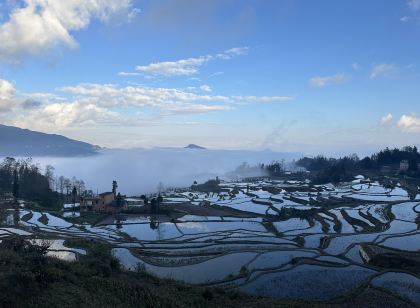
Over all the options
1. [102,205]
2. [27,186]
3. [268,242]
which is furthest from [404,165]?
[27,186]

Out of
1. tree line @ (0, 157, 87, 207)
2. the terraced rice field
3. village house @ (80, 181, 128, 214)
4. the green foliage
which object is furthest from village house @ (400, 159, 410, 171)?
the green foliage

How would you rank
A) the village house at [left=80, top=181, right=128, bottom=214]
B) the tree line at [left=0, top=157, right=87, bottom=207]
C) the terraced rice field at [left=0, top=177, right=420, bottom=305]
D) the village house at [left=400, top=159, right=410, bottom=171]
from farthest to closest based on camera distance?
the village house at [left=400, top=159, right=410, bottom=171]
the tree line at [left=0, top=157, right=87, bottom=207]
the village house at [left=80, top=181, right=128, bottom=214]
the terraced rice field at [left=0, top=177, right=420, bottom=305]

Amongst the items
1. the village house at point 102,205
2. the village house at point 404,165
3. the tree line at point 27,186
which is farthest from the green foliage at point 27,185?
the village house at point 404,165

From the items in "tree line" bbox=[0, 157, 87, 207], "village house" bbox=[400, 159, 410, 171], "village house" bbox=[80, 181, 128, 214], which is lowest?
"village house" bbox=[80, 181, 128, 214]

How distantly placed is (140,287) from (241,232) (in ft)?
74.6

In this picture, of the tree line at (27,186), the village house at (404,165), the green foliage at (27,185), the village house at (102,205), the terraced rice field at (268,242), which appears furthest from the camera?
the village house at (404,165)

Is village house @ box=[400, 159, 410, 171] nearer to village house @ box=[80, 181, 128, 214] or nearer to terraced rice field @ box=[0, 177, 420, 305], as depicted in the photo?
terraced rice field @ box=[0, 177, 420, 305]

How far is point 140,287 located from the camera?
20.4 m

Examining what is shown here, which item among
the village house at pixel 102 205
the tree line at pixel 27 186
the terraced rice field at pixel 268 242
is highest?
the tree line at pixel 27 186

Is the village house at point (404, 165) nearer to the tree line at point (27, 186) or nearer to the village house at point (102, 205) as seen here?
the village house at point (102, 205)

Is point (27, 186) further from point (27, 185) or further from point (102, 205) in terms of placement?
point (102, 205)

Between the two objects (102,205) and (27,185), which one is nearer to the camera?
(102,205)

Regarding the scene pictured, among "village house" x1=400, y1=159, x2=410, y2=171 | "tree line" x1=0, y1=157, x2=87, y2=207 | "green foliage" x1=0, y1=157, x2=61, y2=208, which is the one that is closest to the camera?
"green foliage" x1=0, y1=157, x2=61, y2=208

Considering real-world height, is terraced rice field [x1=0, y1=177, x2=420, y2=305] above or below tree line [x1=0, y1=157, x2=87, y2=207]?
below
